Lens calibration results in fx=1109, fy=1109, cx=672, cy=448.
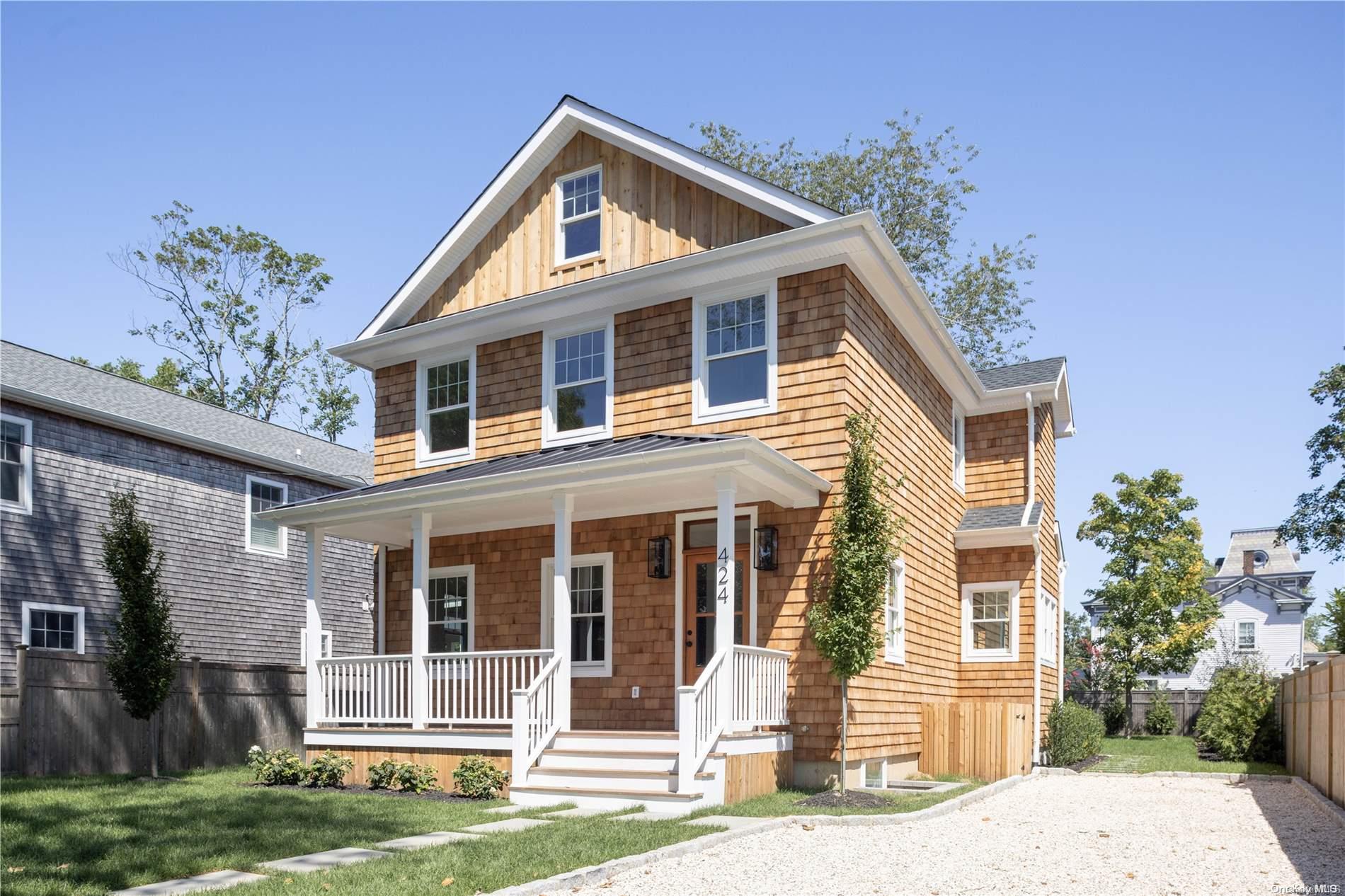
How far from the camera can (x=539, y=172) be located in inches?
643

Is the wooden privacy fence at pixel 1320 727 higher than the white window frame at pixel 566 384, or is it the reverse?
the white window frame at pixel 566 384

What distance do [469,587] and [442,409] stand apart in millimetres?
2811

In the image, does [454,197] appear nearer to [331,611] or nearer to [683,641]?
[331,611]

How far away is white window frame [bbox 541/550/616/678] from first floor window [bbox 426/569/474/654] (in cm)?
138

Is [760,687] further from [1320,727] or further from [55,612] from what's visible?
[55,612]

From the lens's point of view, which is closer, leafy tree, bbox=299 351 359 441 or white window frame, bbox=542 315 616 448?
white window frame, bbox=542 315 616 448

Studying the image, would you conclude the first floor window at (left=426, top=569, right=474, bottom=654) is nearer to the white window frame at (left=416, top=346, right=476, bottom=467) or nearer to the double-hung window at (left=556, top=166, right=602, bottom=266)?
the white window frame at (left=416, top=346, right=476, bottom=467)

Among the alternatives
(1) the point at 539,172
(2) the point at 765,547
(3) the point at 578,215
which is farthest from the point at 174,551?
(2) the point at 765,547

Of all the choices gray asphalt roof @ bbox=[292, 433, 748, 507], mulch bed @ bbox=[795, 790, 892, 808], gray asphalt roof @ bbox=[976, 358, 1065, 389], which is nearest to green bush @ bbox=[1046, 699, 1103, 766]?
gray asphalt roof @ bbox=[976, 358, 1065, 389]

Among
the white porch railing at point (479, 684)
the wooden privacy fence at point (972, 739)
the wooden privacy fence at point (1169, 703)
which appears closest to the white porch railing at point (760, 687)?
the white porch railing at point (479, 684)

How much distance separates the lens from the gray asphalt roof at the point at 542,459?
12.6 metres

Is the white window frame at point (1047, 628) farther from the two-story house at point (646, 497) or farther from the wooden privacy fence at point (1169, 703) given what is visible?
the wooden privacy fence at point (1169, 703)

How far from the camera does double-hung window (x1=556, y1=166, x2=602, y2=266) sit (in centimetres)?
1570

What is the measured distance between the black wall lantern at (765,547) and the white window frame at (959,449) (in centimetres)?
626
